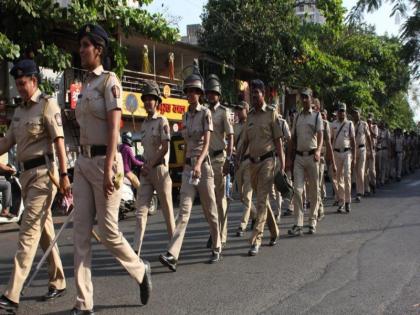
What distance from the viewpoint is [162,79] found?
80.4 ft

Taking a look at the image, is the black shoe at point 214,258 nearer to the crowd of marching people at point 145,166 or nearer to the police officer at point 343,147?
the crowd of marching people at point 145,166

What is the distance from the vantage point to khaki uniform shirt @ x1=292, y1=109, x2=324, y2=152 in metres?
8.80

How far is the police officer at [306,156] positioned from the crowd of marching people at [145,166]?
15mm

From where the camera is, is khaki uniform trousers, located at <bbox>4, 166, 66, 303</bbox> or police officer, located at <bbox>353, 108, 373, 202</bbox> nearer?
khaki uniform trousers, located at <bbox>4, 166, 66, 303</bbox>


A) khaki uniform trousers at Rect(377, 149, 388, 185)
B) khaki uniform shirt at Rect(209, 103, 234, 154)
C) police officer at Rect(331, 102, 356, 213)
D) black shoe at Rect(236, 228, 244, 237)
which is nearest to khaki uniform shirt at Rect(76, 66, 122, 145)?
khaki uniform shirt at Rect(209, 103, 234, 154)

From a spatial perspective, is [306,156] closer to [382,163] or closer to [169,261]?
[169,261]

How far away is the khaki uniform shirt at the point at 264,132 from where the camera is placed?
24.2 feet

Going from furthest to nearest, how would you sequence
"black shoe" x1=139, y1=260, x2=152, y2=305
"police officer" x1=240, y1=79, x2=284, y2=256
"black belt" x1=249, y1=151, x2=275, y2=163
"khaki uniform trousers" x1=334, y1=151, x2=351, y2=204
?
"khaki uniform trousers" x1=334, y1=151, x2=351, y2=204 → "black belt" x1=249, y1=151, x2=275, y2=163 → "police officer" x1=240, y1=79, x2=284, y2=256 → "black shoe" x1=139, y1=260, x2=152, y2=305

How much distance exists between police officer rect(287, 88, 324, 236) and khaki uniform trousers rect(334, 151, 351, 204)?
2.64 m

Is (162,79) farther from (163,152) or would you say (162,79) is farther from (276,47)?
(163,152)

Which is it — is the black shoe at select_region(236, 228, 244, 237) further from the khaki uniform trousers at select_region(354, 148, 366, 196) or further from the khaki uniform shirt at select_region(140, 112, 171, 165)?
the khaki uniform trousers at select_region(354, 148, 366, 196)

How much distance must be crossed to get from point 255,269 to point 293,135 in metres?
3.23

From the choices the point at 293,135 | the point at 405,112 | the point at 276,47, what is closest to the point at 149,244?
the point at 293,135

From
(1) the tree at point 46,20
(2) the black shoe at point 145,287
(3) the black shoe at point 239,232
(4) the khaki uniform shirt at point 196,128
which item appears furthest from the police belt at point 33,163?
(1) the tree at point 46,20
